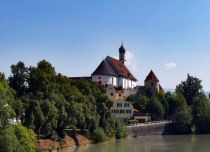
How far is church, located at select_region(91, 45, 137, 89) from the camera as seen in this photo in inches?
5221

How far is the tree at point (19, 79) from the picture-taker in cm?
6819

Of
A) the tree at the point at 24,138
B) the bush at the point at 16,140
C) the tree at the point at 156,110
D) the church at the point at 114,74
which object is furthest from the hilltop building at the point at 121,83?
the tree at the point at 24,138

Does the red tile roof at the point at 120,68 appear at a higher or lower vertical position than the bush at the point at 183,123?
higher

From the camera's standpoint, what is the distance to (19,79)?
68750 mm

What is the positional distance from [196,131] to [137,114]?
1323 cm

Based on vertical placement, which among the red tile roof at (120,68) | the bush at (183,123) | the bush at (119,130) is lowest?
the bush at (119,130)

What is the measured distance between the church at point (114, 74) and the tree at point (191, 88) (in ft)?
50.0

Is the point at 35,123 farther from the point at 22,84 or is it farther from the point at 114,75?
the point at 114,75

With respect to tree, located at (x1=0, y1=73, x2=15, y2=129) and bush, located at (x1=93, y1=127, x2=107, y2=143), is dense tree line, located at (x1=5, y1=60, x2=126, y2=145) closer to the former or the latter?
bush, located at (x1=93, y1=127, x2=107, y2=143)

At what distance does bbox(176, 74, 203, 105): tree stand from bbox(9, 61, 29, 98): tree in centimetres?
7266

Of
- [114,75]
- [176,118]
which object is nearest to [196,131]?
[176,118]

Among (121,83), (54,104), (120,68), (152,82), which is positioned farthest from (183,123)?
(54,104)

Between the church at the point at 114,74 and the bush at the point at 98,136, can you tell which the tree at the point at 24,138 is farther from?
the church at the point at 114,74

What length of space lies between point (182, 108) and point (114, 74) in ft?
89.0
